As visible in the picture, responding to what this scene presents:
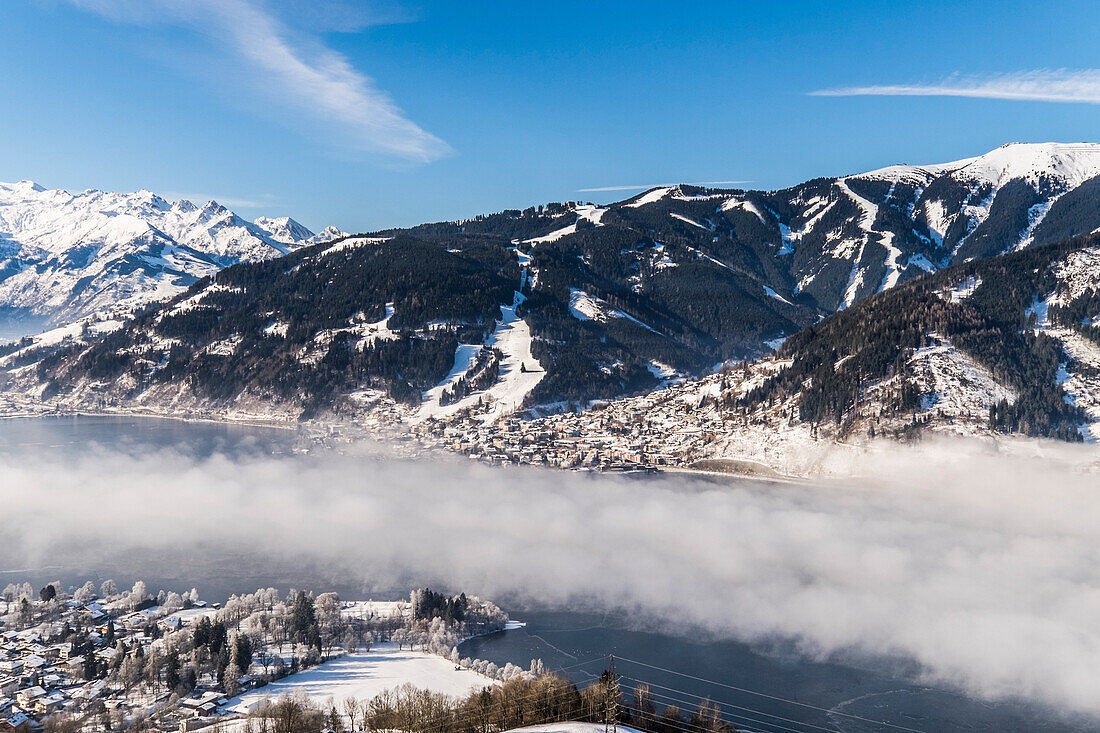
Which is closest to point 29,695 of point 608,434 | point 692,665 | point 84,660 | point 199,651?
point 84,660

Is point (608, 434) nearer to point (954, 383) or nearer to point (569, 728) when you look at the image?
point (954, 383)

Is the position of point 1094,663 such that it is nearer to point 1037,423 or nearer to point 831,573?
point 831,573

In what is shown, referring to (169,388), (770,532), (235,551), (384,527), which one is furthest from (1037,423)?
(169,388)

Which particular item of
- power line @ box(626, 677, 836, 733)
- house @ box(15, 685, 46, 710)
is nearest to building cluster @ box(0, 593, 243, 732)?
house @ box(15, 685, 46, 710)

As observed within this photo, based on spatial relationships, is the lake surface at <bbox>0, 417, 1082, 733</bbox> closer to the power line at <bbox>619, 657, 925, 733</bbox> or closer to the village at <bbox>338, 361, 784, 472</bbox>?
the power line at <bbox>619, 657, 925, 733</bbox>

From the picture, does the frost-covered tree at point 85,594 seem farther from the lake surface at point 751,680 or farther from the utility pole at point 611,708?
the utility pole at point 611,708

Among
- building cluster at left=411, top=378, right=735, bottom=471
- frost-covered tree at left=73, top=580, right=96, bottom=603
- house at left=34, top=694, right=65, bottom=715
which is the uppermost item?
building cluster at left=411, top=378, right=735, bottom=471

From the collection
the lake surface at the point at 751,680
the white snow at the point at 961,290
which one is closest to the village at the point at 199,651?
the lake surface at the point at 751,680
